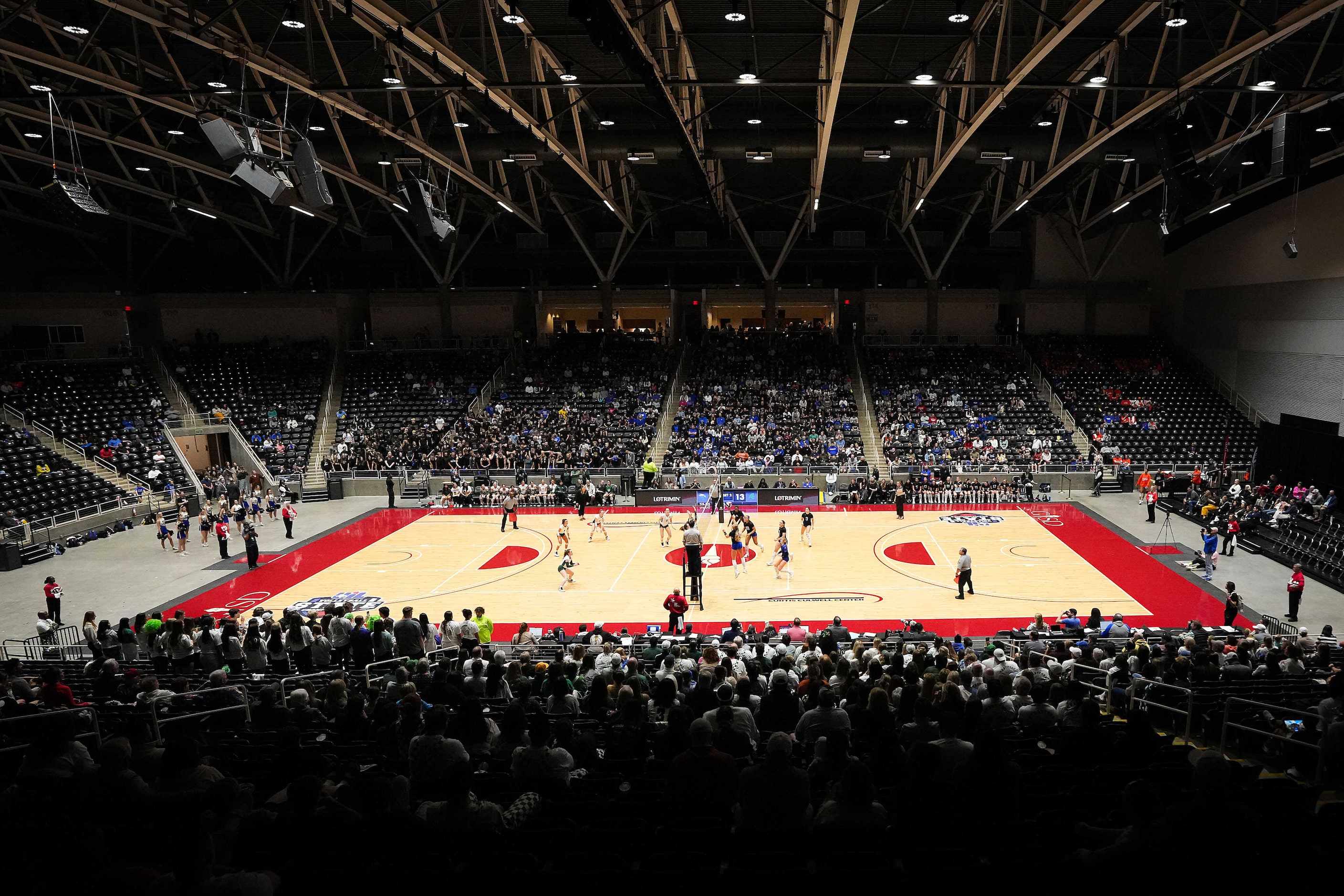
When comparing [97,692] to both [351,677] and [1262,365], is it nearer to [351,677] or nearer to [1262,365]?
[351,677]

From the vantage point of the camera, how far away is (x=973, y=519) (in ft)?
97.3

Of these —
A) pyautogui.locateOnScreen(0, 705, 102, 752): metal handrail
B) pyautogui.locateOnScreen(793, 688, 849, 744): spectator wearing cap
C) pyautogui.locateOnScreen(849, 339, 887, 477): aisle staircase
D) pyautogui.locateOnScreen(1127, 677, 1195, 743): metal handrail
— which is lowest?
pyautogui.locateOnScreen(1127, 677, 1195, 743): metal handrail

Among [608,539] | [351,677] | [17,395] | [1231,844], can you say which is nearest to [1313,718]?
[1231,844]

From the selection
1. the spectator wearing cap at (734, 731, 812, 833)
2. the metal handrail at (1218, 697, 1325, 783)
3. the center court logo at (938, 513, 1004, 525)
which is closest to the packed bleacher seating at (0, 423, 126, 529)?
the spectator wearing cap at (734, 731, 812, 833)

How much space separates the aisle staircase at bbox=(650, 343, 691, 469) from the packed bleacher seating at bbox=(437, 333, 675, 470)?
36 cm

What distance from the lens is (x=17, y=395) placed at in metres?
36.5

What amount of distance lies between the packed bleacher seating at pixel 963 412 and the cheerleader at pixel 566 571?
18595mm

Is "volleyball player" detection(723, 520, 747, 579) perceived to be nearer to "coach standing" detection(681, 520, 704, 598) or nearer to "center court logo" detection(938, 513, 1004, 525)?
"coach standing" detection(681, 520, 704, 598)

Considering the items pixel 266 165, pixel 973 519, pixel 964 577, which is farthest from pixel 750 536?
pixel 266 165

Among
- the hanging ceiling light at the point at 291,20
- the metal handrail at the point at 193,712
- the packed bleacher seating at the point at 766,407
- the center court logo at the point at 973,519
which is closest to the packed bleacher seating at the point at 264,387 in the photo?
the packed bleacher seating at the point at 766,407

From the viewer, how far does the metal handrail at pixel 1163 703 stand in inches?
355

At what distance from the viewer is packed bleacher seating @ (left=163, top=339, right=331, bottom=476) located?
38812mm

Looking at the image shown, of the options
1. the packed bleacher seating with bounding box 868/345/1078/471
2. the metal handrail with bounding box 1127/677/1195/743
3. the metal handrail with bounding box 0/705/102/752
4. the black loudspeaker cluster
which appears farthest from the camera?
the packed bleacher seating with bounding box 868/345/1078/471

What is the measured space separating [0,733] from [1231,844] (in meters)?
11.0
